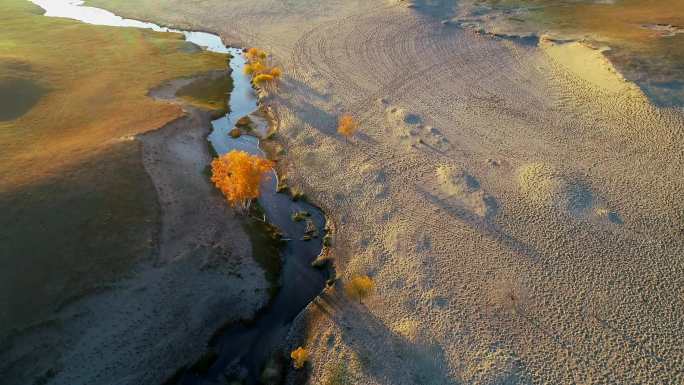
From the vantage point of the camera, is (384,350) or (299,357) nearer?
(299,357)

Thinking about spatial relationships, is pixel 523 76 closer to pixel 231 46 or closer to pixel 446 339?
pixel 446 339

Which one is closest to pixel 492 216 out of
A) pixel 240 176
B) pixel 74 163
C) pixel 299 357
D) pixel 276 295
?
pixel 276 295

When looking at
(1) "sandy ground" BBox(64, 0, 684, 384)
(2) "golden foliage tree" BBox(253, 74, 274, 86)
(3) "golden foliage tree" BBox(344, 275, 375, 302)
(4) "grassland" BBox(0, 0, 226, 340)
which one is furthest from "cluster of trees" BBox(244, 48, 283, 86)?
(3) "golden foliage tree" BBox(344, 275, 375, 302)

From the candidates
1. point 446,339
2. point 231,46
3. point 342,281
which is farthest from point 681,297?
point 231,46

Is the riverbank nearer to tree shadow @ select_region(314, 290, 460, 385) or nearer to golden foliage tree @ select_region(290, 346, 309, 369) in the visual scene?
golden foliage tree @ select_region(290, 346, 309, 369)

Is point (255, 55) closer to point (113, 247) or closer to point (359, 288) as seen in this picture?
point (113, 247)

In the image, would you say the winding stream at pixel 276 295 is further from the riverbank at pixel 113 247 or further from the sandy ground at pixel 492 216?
the sandy ground at pixel 492 216

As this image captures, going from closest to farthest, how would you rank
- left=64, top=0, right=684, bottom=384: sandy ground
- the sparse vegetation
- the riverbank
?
the riverbank, left=64, top=0, right=684, bottom=384: sandy ground, the sparse vegetation
